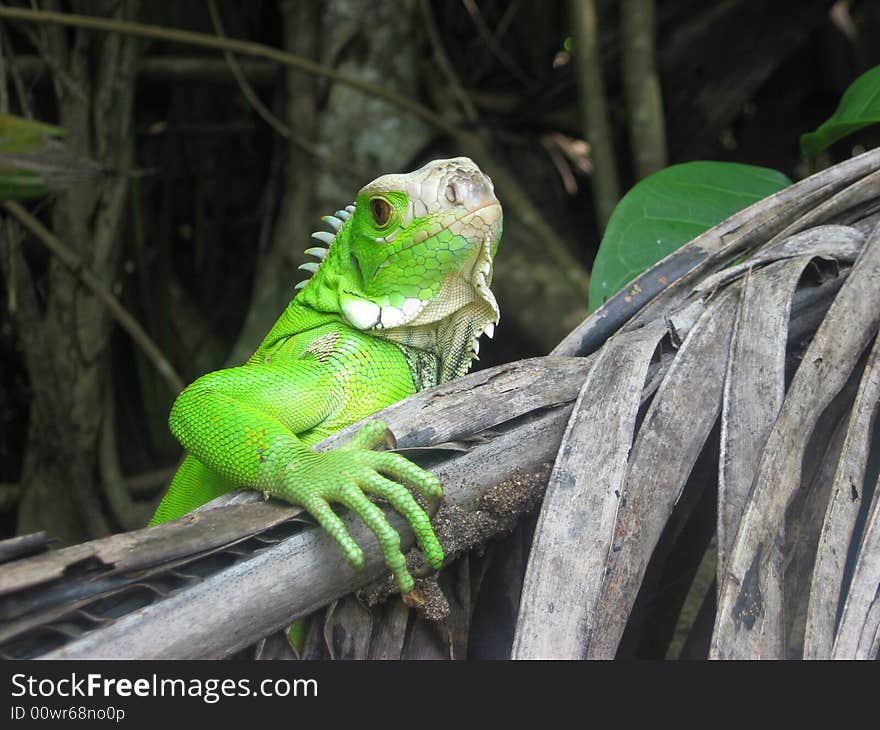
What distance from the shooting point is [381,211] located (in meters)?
2.49

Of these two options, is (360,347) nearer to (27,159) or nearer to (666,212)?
(666,212)

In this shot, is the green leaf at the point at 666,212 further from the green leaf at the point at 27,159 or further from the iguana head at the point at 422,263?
the green leaf at the point at 27,159

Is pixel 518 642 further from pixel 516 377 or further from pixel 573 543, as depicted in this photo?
pixel 516 377

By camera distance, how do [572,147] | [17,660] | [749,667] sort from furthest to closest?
[572,147], [749,667], [17,660]

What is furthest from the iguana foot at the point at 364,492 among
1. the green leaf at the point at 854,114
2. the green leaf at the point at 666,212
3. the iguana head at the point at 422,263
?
the green leaf at the point at 854,114

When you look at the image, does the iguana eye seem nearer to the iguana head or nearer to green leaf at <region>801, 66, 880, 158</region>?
the iguana head

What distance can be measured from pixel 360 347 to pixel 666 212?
1.18 meters

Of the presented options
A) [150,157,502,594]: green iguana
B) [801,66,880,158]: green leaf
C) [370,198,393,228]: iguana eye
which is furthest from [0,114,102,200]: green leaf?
[801,66,880,158]: green leaf

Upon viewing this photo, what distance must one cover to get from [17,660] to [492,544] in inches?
39.1

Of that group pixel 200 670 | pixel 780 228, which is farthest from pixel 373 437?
pixel 780 228

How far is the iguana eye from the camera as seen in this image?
247cm

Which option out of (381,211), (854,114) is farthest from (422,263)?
(854,114)

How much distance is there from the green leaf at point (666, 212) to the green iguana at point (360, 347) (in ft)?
1.75

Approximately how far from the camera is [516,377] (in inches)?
84.3
